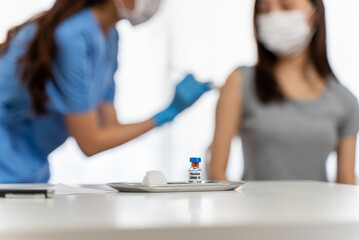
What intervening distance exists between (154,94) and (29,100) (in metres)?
0.99

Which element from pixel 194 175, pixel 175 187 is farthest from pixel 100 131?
pixel 175 187

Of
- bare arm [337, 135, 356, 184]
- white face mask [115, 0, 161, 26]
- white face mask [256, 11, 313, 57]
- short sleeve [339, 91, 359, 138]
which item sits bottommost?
bare arm [337, 135, 356, 184]

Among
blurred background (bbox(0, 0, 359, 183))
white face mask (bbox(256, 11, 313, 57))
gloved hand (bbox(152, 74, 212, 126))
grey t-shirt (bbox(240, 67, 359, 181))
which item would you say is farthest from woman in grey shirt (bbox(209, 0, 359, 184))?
blurred background (bbox(0, 0, 359, 183))

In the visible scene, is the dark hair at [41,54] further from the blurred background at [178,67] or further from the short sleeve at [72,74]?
the blurred background at [178,67]

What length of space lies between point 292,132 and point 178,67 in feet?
3.60

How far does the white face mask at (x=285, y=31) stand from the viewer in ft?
6.86

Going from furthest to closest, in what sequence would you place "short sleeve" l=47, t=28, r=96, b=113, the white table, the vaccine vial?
"short sleeve" l=47, t=28, r=96, b=113
the vaccine vial
the white table

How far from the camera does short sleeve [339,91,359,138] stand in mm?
1876

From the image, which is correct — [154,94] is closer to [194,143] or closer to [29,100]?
[194,143]

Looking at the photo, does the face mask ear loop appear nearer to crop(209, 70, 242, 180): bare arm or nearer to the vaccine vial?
crop(209, 70, 242, 180): bare arm

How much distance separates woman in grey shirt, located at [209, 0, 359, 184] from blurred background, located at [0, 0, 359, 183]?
867 millimetres

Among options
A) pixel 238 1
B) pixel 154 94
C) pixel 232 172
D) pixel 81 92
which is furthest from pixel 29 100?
pixel 238 1

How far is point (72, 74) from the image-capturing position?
1852mm

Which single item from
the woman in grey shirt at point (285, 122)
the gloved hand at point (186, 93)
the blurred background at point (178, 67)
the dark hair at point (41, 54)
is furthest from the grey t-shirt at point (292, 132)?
the blurred background at point (178, 67)
